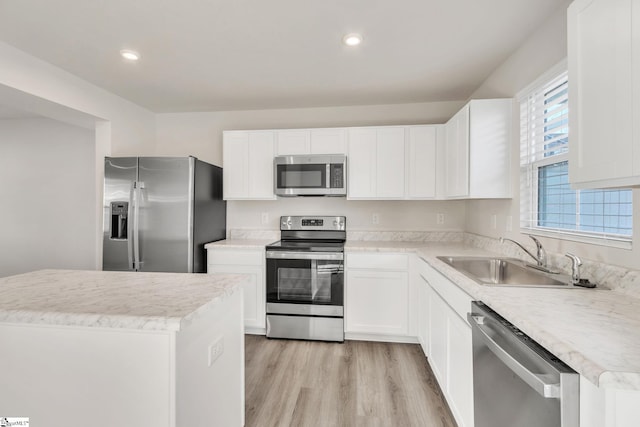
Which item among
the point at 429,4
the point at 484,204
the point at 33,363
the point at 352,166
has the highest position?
the point at 429,4

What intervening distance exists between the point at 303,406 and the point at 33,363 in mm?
1438

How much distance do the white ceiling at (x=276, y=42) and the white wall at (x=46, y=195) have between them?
64.3 inches

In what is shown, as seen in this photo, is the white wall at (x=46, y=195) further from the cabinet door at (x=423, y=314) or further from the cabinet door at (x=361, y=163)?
the cabinet door at (x=423, y=314)

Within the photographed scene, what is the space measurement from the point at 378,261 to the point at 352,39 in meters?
1.81

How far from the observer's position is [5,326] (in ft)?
3.64

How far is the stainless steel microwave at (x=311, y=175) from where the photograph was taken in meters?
3.06

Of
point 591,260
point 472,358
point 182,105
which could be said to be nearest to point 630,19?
point 591,260

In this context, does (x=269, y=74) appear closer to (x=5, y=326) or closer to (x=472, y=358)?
(x=5, y=326)

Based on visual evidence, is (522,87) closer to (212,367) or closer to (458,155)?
(458,155)

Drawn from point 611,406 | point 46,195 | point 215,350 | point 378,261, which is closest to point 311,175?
point 378,261

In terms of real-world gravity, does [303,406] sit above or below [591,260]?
below

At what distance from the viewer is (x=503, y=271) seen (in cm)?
205

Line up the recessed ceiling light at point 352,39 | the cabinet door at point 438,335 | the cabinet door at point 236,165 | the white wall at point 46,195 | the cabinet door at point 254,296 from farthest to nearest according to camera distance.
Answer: the white wall at point 46,195, the cabinet door at point 236,165, the cabinet door at point 254,296, the recessed ceiling light at point 352,39, the cabinet door at point 438,335

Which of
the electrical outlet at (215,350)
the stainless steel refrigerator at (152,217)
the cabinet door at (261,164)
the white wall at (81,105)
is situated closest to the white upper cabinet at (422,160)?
the cabinet door at (261,164)
